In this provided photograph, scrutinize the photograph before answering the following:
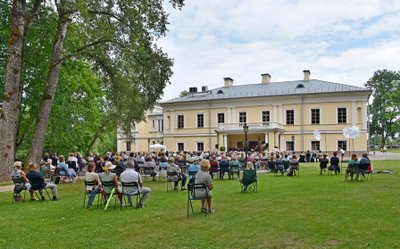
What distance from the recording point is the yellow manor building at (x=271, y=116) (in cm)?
4047

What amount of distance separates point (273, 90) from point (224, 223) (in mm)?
38299

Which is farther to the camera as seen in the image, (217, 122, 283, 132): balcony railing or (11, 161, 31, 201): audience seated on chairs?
(217, 122, 283, 132): balcony railing

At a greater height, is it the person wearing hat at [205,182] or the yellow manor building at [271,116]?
the yellow manor building at [271,116]

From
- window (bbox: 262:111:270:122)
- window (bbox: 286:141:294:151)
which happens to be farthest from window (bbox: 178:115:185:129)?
window (bbox: 286:141:294:151)

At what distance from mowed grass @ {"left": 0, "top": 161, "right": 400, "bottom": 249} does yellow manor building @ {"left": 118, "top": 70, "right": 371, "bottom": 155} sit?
95.0 ft

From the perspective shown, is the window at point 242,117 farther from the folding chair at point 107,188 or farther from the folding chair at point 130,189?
the folding chair at point 130,189

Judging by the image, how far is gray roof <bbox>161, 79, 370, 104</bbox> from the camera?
4178 cm

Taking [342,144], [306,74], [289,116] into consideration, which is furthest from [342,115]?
[306,74]

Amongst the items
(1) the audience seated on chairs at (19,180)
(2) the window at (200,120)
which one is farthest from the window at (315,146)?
(1) the audience seated on chairs at (19,180)

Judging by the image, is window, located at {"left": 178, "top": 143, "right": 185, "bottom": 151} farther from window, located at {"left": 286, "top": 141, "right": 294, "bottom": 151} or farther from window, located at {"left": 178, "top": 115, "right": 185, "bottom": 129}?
window, located at {"left": 286, "top": 141, "right": 294, "bottom": 151}

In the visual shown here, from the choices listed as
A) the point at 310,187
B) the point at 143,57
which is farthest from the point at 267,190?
the point at 143,57

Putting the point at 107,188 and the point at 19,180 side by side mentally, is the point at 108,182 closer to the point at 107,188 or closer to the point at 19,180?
the point at 107,188

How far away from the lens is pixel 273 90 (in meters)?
44.4

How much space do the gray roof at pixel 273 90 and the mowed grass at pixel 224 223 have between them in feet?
105
